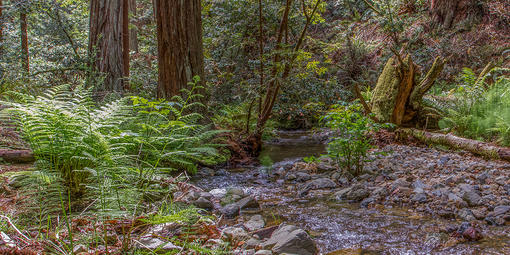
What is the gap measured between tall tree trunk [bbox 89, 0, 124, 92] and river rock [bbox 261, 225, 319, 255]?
523cm

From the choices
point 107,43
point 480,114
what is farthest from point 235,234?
point 107,43

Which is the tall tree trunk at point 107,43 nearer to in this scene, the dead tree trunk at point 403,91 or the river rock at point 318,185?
the river rock at point 318,185

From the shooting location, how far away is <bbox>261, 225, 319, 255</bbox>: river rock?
1900 millimetres

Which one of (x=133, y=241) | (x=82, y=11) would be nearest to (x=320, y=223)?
(x=133, y=241)

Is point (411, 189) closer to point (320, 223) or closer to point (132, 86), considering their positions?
point (320, 223)

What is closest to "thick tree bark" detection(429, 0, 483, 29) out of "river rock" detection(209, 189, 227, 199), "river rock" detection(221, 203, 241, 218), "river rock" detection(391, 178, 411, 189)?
"river rock" detection(391, 178, 411, 189)

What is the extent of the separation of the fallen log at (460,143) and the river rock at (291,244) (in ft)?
11.6

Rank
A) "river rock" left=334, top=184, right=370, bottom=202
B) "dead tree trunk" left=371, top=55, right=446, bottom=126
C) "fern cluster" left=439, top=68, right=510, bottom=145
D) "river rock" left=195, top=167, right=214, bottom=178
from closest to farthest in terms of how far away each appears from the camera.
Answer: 1. "river rock" left=334, top=184, right=370, bottom=202
2. "river rock" left=195, top=167, right=214, bottom=178
3. "fern cluster" left=439, top=68, right=510, bottom=145
4. "dead tree trunk" left=371, top=55, right=446, bottom=126

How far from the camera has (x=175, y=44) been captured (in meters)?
4.47

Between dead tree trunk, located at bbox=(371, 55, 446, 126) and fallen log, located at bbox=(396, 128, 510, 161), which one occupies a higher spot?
dead tree trunk, located at bbox=(371, 55, 446, 126)

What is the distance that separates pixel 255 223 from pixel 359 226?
809mm

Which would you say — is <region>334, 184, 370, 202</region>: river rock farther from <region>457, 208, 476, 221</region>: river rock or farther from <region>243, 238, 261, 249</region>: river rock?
<region>243, 238, 261, 249</region>: river rock

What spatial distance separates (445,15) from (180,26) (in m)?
9.63

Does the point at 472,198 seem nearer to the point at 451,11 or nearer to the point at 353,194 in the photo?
the point at 353,194
